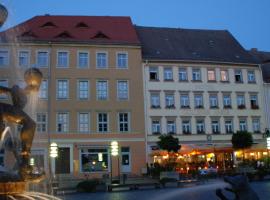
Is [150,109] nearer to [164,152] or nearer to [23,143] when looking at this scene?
[164,152]

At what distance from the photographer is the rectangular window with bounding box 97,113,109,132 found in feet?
139

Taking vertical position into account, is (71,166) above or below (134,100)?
below

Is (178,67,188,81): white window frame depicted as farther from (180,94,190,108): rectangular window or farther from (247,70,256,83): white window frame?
(247,70,256,83): white window frame

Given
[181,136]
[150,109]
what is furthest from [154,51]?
[181,136]

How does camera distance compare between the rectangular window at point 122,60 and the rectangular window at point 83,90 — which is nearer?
the rectangular window at point 83,90

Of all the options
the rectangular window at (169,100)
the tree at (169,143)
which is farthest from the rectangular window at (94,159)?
the rectangular window at (169,100)

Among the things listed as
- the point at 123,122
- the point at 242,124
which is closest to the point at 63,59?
the point at 123,122

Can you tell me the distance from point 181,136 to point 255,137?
27.3 feet

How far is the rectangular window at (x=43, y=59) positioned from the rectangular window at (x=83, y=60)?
118 inches

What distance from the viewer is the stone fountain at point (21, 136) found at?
6508 mm

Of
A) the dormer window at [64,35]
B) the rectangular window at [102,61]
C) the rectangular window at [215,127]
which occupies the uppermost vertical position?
the dormer window at [64,35]

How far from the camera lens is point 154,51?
152ft

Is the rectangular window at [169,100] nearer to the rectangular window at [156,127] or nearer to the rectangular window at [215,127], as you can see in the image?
the rectangular window at [156,127]

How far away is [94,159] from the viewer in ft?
136
